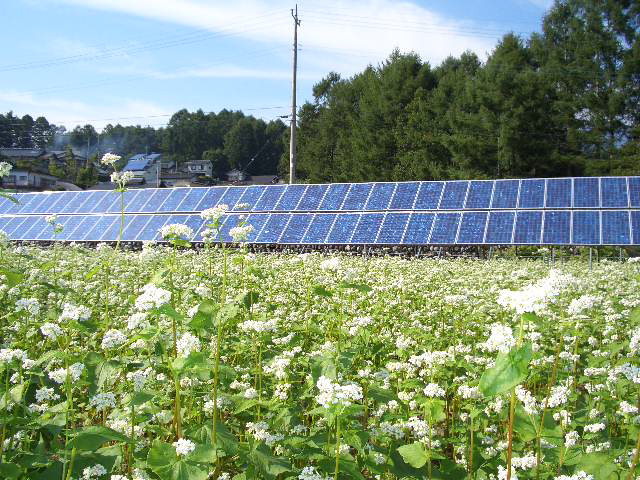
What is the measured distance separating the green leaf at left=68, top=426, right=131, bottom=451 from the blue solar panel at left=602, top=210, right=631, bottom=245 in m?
16.6

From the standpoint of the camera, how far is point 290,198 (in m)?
23.3

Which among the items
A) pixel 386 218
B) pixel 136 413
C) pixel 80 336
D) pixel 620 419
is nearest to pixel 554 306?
pixel 620 419

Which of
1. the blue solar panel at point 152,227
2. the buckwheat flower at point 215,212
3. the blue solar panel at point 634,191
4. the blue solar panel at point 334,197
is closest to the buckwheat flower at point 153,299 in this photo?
the buckwheat flower at point 215,212

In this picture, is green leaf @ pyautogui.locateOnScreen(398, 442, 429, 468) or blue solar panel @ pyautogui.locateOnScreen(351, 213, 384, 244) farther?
blue solar panel @ pyautogui.locateOnScreen(351, 213, 384, 244)

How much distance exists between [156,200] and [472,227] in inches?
549

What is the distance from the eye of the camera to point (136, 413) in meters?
3.49

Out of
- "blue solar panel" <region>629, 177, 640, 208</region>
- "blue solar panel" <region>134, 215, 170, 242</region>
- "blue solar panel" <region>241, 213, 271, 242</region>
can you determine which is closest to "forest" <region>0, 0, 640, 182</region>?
"blue solar panel" <region>629, 177, 640, 208</region>

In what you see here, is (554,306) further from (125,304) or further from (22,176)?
(22,176)

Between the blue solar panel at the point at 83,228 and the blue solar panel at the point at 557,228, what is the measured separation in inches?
662

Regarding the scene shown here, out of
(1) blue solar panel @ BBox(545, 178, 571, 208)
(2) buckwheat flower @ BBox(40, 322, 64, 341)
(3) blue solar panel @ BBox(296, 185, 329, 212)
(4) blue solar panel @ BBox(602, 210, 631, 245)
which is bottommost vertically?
(3) blue solar panel @ BBox(296, 185, 329, 212)

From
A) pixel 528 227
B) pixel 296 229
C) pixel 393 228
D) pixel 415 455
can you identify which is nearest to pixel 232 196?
pixel 296 229

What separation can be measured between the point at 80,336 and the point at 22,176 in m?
66.4

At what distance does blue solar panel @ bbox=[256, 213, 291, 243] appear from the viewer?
789 inches

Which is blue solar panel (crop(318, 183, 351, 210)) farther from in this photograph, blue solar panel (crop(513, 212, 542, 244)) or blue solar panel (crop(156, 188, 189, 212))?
blue solar panel (crop(513, 212, 542, 244))
